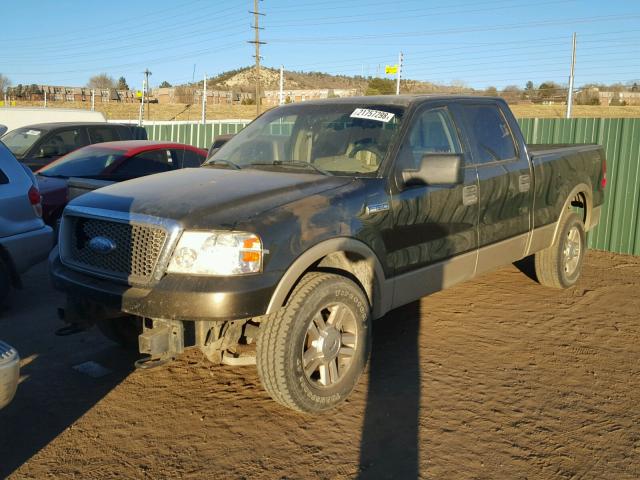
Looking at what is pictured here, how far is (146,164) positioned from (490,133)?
5.43m

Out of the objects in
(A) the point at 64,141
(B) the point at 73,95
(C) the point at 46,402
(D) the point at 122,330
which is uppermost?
(B) the point at 73,95

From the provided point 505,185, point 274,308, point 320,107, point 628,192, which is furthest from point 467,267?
point 628,192

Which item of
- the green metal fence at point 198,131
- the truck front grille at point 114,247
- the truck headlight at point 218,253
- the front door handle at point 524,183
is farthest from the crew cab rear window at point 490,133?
the green metal fence at point 198,131

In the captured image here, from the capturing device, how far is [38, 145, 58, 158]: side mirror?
10.8 meters

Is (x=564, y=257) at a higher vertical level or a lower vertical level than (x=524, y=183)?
lower

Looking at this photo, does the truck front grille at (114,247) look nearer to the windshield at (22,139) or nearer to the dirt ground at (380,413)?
the dirt ground at (380,413)

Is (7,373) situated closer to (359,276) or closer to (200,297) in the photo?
(200,297)

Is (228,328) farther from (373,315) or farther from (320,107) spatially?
(320,107)

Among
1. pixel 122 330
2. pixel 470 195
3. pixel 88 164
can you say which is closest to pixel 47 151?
pixel 88 164

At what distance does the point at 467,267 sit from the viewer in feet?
16.4

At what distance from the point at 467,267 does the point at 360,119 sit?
1.49 m

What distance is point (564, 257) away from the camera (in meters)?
6.47

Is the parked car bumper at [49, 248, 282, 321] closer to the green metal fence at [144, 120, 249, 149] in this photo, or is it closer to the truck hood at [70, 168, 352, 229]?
the truck hood at [70, 168, 352, 229]

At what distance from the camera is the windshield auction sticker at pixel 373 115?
4559mm
